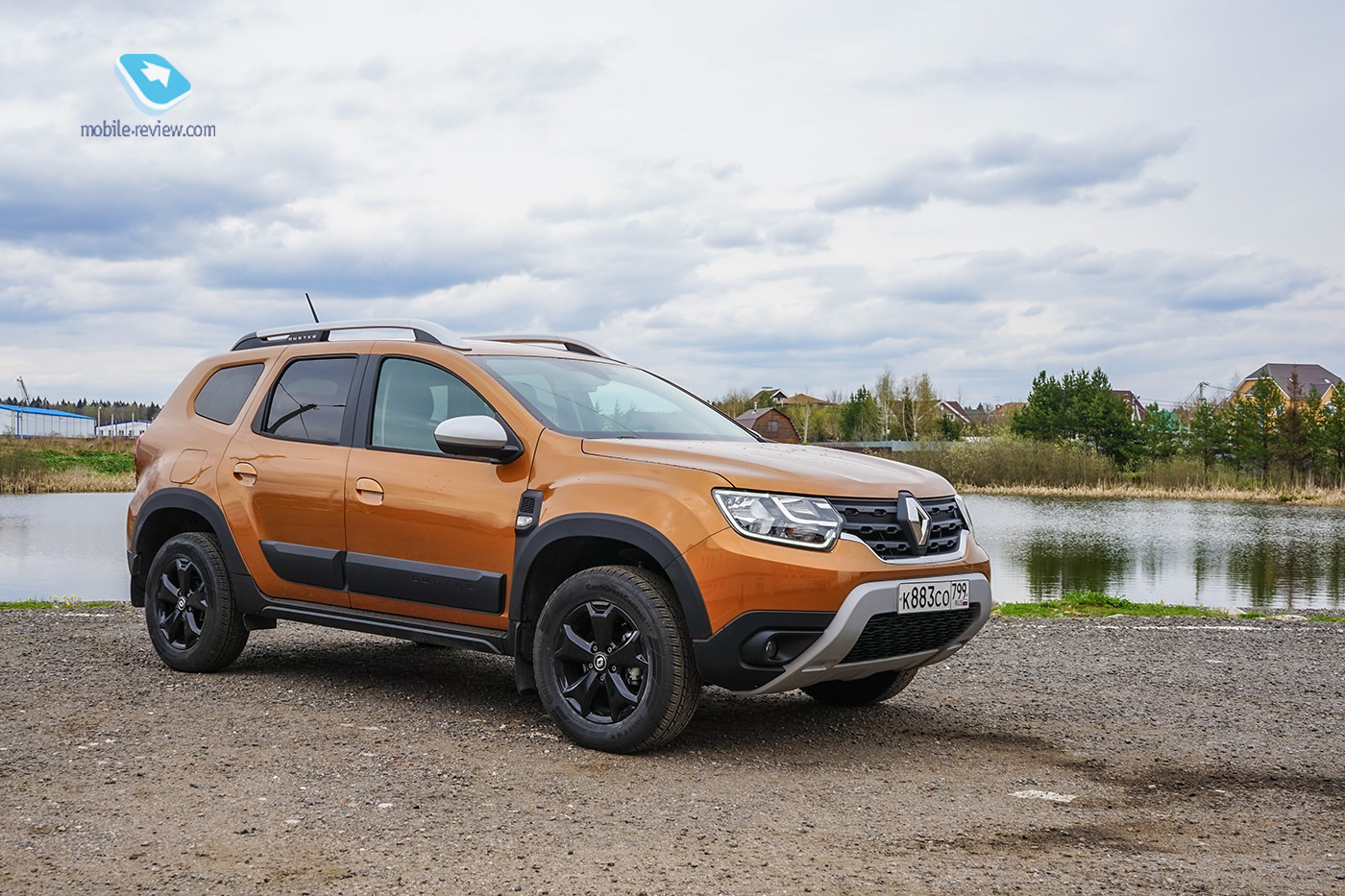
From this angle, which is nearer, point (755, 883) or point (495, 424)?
point (755, 883)

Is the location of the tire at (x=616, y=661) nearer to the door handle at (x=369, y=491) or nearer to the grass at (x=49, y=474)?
the door handle at (x=369, y=491)

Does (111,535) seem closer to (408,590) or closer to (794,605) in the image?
(408,590)

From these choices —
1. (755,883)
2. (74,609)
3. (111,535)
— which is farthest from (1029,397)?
(755,883)

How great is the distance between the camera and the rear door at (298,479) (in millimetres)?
6086

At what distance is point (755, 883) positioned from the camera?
3473mm

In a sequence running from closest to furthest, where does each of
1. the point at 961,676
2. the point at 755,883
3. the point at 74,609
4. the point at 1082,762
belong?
the point at 755,883 < the point at 1082,762 < the point at 961,676 < the point at 74,609

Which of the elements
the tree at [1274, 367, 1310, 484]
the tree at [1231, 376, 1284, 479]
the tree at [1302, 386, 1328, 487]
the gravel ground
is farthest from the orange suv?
the tree at [1274, 367, 1310, 484]

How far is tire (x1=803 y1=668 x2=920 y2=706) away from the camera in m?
6.20

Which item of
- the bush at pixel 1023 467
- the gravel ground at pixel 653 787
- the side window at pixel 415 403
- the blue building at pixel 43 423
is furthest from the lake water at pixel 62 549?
the blue building at pixel 43 423

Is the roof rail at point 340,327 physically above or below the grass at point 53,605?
above

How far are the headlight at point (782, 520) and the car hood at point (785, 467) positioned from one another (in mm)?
53

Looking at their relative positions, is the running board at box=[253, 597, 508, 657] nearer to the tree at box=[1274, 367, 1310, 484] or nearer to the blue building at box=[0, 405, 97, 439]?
the tree at box=[1274, 367, 1310, 484]

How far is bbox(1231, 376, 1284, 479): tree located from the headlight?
6056cm

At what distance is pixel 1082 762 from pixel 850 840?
182cm
